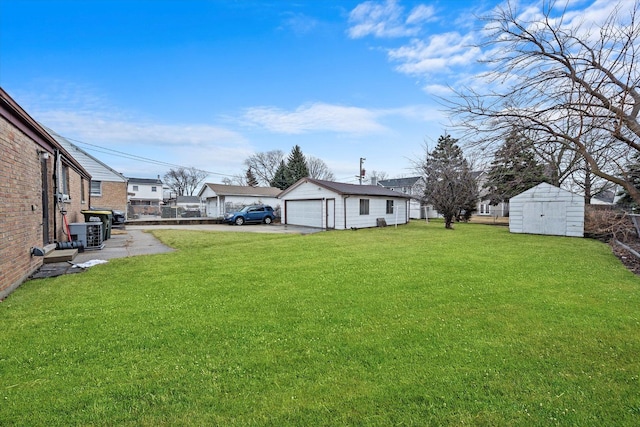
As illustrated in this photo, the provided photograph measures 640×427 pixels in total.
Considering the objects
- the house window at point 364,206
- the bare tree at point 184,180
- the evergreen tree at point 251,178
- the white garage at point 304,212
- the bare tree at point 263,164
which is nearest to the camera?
the house window at point 364,206

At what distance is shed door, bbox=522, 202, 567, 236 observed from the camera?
16.6 meters

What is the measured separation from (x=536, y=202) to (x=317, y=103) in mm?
13669

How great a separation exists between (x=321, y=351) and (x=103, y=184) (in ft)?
90.7

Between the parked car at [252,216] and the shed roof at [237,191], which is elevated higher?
the shed roof at [237,191]

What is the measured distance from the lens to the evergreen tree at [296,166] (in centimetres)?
4453

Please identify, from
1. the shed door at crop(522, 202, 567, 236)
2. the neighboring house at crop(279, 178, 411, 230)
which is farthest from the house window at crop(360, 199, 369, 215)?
the shed door at crop(522, 202, 567, 236)

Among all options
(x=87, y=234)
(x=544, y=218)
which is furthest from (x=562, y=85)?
(x=544, y=218)

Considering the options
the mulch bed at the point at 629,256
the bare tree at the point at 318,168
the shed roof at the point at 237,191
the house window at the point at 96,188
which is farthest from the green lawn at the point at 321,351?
the bare tree at the point at 318,168

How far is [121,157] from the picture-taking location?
3148 centimetres

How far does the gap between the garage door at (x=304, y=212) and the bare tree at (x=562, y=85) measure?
16.1 meters

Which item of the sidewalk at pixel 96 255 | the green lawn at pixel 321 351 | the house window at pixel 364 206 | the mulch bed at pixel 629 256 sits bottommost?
the mulch bed at pixel 629 256

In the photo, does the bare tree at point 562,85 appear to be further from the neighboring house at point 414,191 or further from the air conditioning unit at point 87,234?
the neighboring house at point 414,191

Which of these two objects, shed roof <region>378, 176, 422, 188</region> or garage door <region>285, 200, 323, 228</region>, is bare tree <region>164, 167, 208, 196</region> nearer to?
shed roof <region>378, 176, 422, 188</region>

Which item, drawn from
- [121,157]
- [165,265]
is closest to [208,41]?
[165,265]
